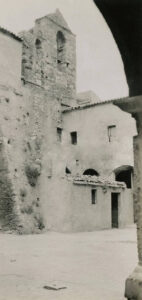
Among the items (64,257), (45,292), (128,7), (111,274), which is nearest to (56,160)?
(64,257)

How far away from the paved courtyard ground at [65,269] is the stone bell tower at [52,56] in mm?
14153

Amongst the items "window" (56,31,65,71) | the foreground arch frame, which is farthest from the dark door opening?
the foreground arch frame

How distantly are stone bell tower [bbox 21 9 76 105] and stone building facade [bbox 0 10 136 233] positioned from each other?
6 centimetres

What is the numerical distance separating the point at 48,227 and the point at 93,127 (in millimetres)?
9459

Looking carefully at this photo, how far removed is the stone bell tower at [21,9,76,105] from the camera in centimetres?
2439

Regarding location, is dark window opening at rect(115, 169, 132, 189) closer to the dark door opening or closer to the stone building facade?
the stone building facade

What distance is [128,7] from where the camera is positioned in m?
3.75

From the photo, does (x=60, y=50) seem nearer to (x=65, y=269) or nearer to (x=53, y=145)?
(x=53, y=145)

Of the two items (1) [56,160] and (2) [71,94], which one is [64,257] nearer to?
(1) [56,160]

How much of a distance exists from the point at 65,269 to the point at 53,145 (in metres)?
15.5

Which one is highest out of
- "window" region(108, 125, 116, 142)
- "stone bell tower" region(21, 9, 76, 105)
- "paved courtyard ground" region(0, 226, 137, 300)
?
"stone bell tower" region(21, 9, 76, 105)

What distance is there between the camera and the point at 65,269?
25.0 feet

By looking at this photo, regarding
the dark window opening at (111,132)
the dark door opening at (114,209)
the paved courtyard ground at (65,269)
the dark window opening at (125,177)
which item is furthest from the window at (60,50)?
the paved courtyard ground at (65,269)

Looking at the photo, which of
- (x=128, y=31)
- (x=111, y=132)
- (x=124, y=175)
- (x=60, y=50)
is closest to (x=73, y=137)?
(x=111, y=132)
